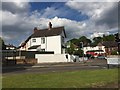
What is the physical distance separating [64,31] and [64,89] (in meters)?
65.3

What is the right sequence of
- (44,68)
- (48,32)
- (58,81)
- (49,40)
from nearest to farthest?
1. (58,81)
2. (44,68)
3. (49,40)
4. (48,32)

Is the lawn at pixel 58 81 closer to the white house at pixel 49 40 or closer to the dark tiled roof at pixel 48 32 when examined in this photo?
the white house at pixel 49 40

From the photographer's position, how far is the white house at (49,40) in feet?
244

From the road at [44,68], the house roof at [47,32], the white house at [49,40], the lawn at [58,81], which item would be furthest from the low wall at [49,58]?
the lawn at [58,81]

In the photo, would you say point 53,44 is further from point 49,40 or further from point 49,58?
point 49,58

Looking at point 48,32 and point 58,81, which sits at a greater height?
point 48,32

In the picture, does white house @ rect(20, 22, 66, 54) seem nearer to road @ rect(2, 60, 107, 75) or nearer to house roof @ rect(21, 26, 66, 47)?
house roof @ rect(21, 26, 66, 47)

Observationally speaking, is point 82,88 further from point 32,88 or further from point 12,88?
point 12,88

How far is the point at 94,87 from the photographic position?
13695 millimetres

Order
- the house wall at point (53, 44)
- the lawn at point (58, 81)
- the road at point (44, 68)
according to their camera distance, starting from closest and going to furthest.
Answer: the lawn at point (58, 81) → the road at point (44, 68) → the house wall at point (53, 44)

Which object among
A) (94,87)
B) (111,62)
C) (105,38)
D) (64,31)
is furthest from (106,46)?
(94,87)

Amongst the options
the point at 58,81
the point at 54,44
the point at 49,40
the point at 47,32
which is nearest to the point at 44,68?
the point at 58,81

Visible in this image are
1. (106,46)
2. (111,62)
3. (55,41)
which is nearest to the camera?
(111,62)

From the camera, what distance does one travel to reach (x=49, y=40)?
3017 inches
